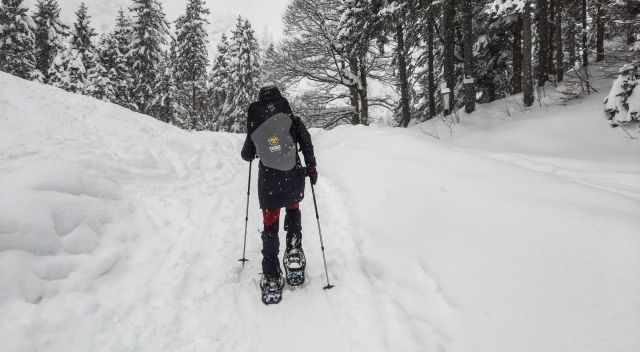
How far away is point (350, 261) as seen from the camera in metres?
4.71

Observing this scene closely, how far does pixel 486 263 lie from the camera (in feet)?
11.8

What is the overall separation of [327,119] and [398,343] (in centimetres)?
1798

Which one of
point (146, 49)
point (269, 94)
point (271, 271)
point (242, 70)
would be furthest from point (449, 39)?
point (146, 49)

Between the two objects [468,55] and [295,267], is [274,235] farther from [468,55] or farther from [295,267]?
[468,55]

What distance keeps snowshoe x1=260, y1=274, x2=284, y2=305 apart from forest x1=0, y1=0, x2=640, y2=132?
26.0 ft

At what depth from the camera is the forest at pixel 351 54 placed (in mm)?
15203

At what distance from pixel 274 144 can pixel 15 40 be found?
30.7 m

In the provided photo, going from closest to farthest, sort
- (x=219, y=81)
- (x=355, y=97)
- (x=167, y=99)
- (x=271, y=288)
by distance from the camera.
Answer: (x=271, y=288)
(x=355, y=97)
(x=167, y=99)
(x=219, y=81)

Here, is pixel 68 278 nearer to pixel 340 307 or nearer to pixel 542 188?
pixel 340 307

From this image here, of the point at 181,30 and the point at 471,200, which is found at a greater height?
the point at 181,30

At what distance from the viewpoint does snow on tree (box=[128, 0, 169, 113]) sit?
29375 millimetres

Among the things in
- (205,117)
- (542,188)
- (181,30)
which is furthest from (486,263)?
(205,117)

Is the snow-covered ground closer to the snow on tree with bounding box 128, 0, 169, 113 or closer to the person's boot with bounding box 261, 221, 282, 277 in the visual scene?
Result: the person's boot with bounding box 261, 221, 282, 277

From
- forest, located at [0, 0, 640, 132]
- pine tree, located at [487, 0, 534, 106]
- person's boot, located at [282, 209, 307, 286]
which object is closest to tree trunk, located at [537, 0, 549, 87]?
forest, located at [0, 0, 640, 132]
